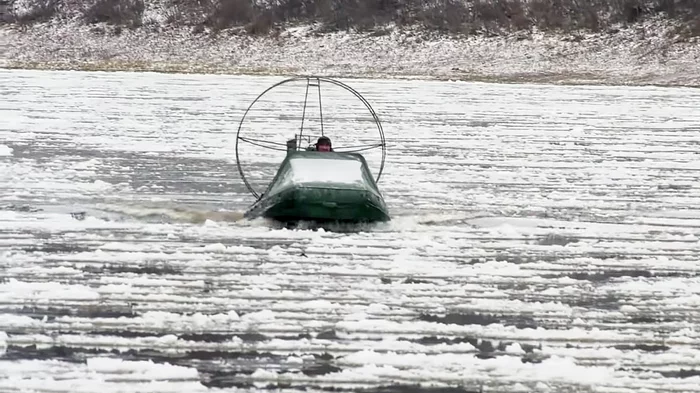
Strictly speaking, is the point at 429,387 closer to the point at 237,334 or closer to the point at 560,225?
the point at 237,334

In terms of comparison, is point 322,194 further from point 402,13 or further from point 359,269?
point 402,13

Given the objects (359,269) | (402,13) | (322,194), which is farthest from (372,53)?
(359,269)

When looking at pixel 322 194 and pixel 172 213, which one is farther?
pixel 172 213

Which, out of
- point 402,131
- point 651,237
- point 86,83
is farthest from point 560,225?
point 86,83

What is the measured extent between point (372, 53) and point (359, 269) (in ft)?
50.5

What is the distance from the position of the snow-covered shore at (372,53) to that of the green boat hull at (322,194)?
11602 mm

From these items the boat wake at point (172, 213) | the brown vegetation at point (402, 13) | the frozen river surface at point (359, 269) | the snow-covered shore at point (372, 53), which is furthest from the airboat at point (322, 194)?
the brown vegetation at point (402, 13)

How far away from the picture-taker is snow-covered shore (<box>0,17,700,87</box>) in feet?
60.0

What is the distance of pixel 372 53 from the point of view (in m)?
20.3

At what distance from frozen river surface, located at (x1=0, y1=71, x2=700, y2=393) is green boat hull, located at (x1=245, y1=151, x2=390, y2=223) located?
0.15 m

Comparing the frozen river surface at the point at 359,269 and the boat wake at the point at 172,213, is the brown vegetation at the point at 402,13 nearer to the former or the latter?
the frozen river surface at the point at 359,269

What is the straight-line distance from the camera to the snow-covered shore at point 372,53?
18297mm

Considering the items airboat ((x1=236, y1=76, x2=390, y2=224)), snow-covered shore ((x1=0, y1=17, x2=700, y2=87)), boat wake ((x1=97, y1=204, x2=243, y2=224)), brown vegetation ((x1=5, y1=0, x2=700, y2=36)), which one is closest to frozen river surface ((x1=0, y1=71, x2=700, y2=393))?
Result: boat wake ((x1=97, y1=204, x2=243, y2=224))

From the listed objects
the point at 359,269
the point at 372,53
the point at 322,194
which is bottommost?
the point at 359,269
